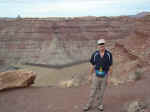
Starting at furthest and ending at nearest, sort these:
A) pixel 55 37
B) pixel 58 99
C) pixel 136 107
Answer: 1. pixel 55 37
2. pixel 58 99
3. pixel 136 107

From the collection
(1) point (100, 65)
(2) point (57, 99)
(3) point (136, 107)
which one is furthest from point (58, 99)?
(3) point (136, 107)

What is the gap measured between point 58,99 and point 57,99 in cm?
4

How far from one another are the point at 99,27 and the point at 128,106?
27093 mm

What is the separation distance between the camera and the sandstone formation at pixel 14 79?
7904mm

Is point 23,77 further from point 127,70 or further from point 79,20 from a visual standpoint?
point 79,20

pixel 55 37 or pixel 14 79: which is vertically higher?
pixel 14 79

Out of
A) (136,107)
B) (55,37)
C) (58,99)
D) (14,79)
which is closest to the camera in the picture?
(136,107)

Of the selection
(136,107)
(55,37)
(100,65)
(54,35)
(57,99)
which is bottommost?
(55,37)

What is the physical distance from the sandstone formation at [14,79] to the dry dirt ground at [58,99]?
0.23 meters

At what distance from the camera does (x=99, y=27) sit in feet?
104

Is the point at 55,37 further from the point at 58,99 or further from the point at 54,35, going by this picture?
the point at 58,99

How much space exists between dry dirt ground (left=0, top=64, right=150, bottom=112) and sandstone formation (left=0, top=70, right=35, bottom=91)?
23 cm

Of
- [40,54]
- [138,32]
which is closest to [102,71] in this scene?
[138,32]

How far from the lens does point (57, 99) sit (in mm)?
6527
